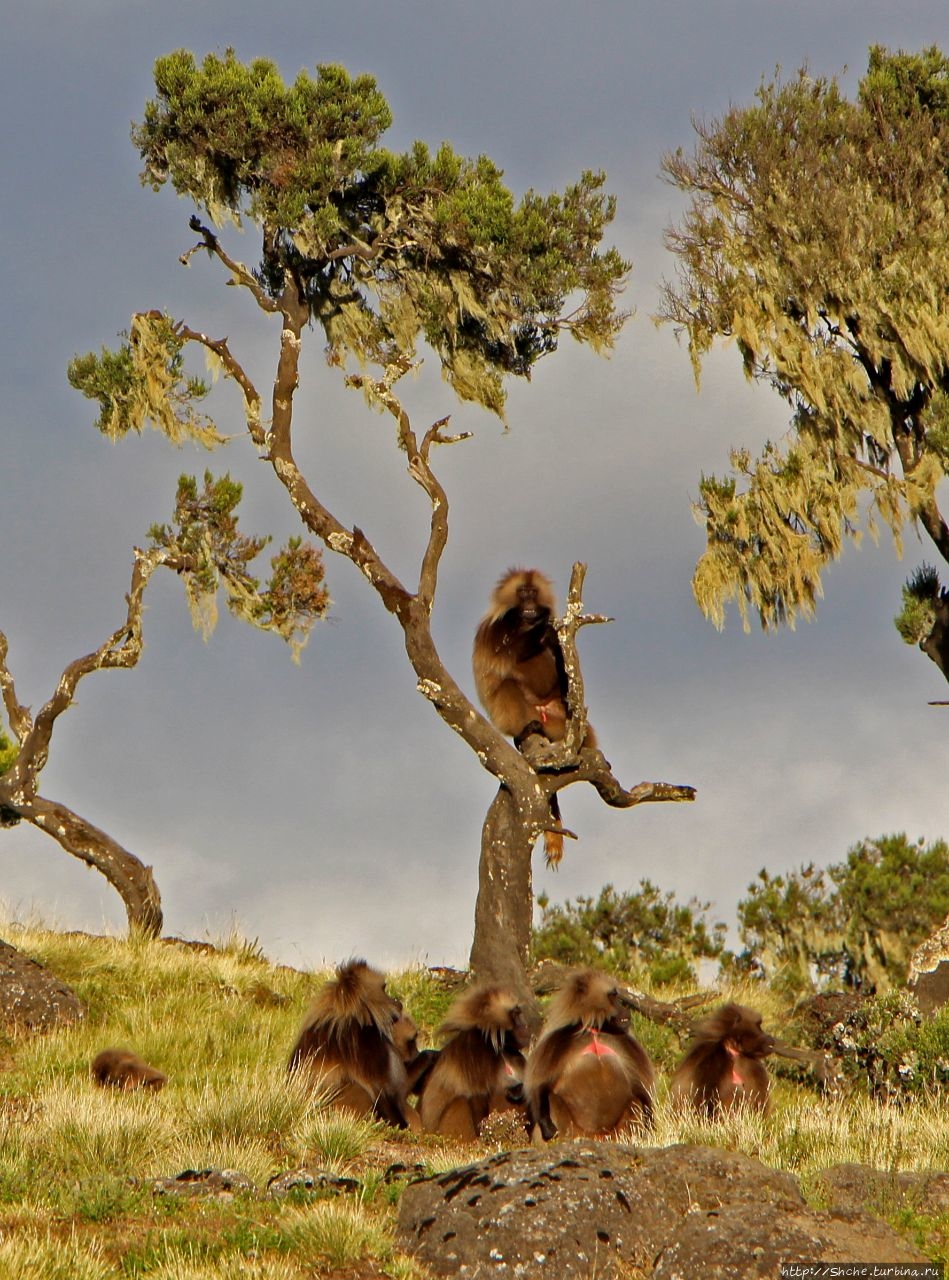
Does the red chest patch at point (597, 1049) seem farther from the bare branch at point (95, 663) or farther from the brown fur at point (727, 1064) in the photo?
the bare branch at point (95, 663)

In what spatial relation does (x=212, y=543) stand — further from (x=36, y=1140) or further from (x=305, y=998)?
(x=36, y=1140)

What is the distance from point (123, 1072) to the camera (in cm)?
1027

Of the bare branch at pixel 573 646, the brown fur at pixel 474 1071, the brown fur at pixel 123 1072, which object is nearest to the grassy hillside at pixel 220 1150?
the brown fur at pixel 123 1072

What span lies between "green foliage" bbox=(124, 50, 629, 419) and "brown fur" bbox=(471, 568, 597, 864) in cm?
505

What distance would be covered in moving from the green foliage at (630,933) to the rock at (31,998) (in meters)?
9.93

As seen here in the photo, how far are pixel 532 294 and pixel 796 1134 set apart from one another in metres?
12.0

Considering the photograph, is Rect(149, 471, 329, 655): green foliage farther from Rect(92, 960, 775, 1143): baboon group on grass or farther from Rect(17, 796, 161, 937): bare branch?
Rect(92, 960, 775, 1143): baboon group on grass

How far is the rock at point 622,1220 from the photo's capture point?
5609mm

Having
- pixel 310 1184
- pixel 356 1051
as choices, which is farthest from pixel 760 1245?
pixel 356 1051

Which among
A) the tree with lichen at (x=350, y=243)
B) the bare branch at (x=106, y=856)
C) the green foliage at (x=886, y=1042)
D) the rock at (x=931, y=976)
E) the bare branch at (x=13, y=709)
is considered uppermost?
the tree with lichen at (x=350, y=243)

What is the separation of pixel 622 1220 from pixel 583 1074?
252 cm

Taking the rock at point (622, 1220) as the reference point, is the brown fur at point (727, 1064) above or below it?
above

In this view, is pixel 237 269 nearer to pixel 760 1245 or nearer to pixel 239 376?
pixel 239 376

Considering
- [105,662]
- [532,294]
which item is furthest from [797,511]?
[105,662]
